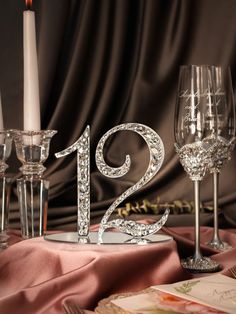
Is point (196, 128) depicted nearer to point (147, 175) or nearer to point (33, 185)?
point (147, 175)

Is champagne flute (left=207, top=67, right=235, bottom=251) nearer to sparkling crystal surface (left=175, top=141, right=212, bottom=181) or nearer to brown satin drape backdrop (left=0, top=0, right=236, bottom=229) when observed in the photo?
sparkling crystal surface (left=175, top=141, right=212, bottom=181)

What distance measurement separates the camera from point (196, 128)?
985 millimetres

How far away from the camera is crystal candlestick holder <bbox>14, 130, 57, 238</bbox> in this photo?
1024 mm

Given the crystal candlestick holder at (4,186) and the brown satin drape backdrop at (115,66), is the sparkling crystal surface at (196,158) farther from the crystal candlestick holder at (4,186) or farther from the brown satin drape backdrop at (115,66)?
the brown satin drape backdrop at (115,66)

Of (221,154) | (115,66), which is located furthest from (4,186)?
(115,66)

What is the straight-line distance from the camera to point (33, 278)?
0.89m

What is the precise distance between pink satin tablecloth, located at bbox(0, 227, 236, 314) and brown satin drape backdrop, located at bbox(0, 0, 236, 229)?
25.8 inches

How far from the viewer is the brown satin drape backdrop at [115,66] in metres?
1.59

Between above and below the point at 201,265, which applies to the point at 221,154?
above

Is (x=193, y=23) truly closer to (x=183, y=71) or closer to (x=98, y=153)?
(x=183, y=71)

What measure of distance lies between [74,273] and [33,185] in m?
0.25

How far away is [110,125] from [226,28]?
0.39m

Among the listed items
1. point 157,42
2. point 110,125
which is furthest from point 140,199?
point 157,42

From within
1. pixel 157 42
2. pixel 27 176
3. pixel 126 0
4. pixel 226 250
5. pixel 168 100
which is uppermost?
pixel 126 0
